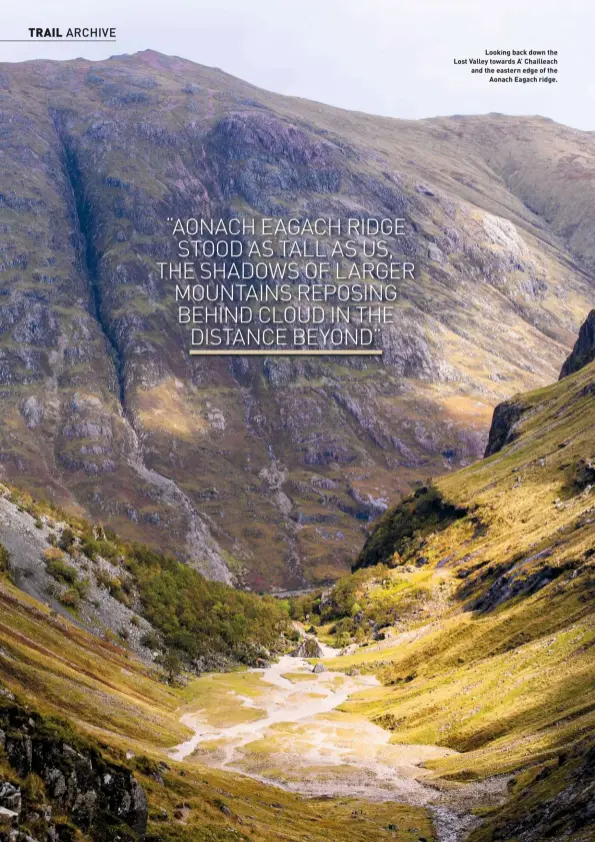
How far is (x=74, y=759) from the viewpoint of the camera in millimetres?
53906

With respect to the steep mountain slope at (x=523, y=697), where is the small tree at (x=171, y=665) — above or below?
below

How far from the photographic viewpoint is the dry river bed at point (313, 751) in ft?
314

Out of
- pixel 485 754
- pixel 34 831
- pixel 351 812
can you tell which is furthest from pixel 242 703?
pixel 34 831

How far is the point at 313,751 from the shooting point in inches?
5157

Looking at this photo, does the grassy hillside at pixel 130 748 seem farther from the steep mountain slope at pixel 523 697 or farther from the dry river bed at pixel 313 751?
the steep mountain slope at pixel 523 697

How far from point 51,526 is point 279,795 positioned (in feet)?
372

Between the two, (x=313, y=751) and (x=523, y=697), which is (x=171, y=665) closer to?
(x=313, y=751)

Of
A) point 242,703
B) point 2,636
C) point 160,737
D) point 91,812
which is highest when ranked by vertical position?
point 91,812

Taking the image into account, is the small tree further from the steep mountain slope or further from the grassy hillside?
the steep mountain slope

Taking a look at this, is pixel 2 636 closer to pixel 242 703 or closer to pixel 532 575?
pixel 242 703

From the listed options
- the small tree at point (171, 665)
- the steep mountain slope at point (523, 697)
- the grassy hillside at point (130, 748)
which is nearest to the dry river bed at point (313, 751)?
the steep mountain slope at point (523, 697)

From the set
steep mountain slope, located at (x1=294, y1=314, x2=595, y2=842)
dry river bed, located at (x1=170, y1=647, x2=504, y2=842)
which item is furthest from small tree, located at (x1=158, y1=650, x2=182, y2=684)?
steep mountain slope, located at (x1=294, y1=314, x2=595, y2=842)

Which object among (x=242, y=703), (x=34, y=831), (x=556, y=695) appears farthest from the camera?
(x=242, y=703)

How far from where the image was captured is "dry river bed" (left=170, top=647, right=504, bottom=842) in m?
95.7
